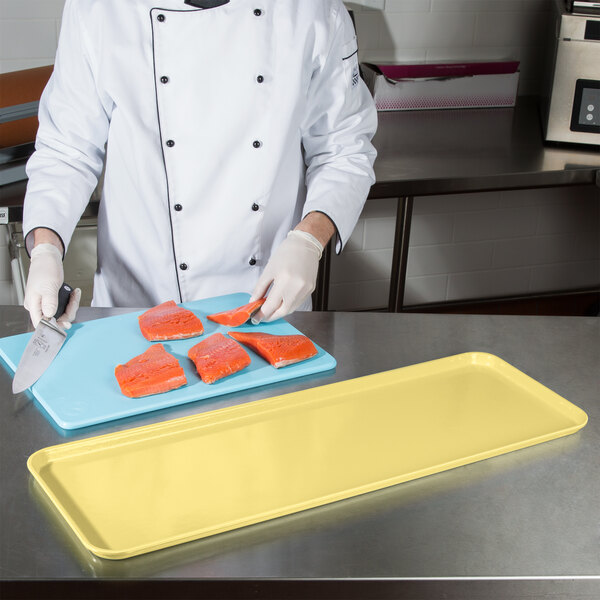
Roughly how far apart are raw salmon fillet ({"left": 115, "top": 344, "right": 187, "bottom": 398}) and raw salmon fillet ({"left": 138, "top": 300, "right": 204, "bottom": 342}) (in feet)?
0.33

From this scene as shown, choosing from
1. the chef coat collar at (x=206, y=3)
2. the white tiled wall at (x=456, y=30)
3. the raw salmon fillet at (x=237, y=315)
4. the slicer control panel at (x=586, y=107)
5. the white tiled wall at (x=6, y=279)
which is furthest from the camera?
the white tiled wall at (x=456, y=30)

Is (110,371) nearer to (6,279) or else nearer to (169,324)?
(169,324)

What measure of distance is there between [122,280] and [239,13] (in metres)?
0.64

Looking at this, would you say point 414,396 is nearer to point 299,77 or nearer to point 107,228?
point 299,77

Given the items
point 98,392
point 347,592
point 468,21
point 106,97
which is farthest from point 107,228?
point 468,21

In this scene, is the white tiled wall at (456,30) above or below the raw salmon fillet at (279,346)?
above

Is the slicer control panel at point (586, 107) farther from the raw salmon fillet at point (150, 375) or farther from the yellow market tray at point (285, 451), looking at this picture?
the raw salmon fillet at point (150, 375)

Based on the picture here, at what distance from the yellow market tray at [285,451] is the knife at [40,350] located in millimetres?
194

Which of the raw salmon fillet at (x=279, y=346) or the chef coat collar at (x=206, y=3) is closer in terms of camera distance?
the raw salmon fillet at (x=279, y=346)

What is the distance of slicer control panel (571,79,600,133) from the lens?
2.80 m

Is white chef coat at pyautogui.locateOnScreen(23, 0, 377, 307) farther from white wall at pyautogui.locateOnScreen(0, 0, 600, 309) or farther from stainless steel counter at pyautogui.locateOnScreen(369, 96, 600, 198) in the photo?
white wall at pyautogui.locateOnScreen(0, 0, 600, 309)

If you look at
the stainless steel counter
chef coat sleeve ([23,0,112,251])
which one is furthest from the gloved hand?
the stainless steel counter

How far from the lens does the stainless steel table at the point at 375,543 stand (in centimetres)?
88

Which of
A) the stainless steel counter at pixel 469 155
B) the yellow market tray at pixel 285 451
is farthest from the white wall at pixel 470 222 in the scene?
the yellow market tray at pixel 285 451
